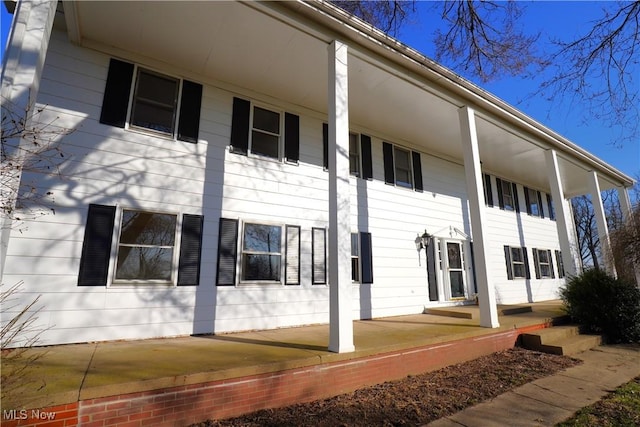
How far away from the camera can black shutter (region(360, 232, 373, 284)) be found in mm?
7336

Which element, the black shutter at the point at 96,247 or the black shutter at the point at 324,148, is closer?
the black shutter at the point at 96,247

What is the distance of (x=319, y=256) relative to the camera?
6727mm

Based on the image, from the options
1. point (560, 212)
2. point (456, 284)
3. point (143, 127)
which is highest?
point (143, 127)

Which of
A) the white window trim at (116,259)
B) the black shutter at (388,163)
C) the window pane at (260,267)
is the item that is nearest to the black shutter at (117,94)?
the white window trim at (116,259)

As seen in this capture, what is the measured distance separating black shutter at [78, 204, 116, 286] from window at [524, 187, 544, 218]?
13.3 meters

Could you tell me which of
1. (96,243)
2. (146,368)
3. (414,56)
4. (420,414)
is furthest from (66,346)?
(414,56)

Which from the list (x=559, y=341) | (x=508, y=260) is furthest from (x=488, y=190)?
(x=559, y=341)

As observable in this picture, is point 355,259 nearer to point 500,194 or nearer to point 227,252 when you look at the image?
point 227,252

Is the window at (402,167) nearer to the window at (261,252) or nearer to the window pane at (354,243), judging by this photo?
the window pane at (354,243)

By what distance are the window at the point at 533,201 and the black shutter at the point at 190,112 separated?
39.3 feet

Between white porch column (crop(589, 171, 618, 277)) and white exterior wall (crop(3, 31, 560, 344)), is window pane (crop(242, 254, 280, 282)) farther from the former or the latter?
white porch column (crop(589, 171, 618, 277))

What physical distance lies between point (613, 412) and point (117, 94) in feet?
25.6

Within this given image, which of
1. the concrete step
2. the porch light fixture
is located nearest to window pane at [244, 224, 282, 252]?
the porch light fixture

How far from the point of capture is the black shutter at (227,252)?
565 cm
